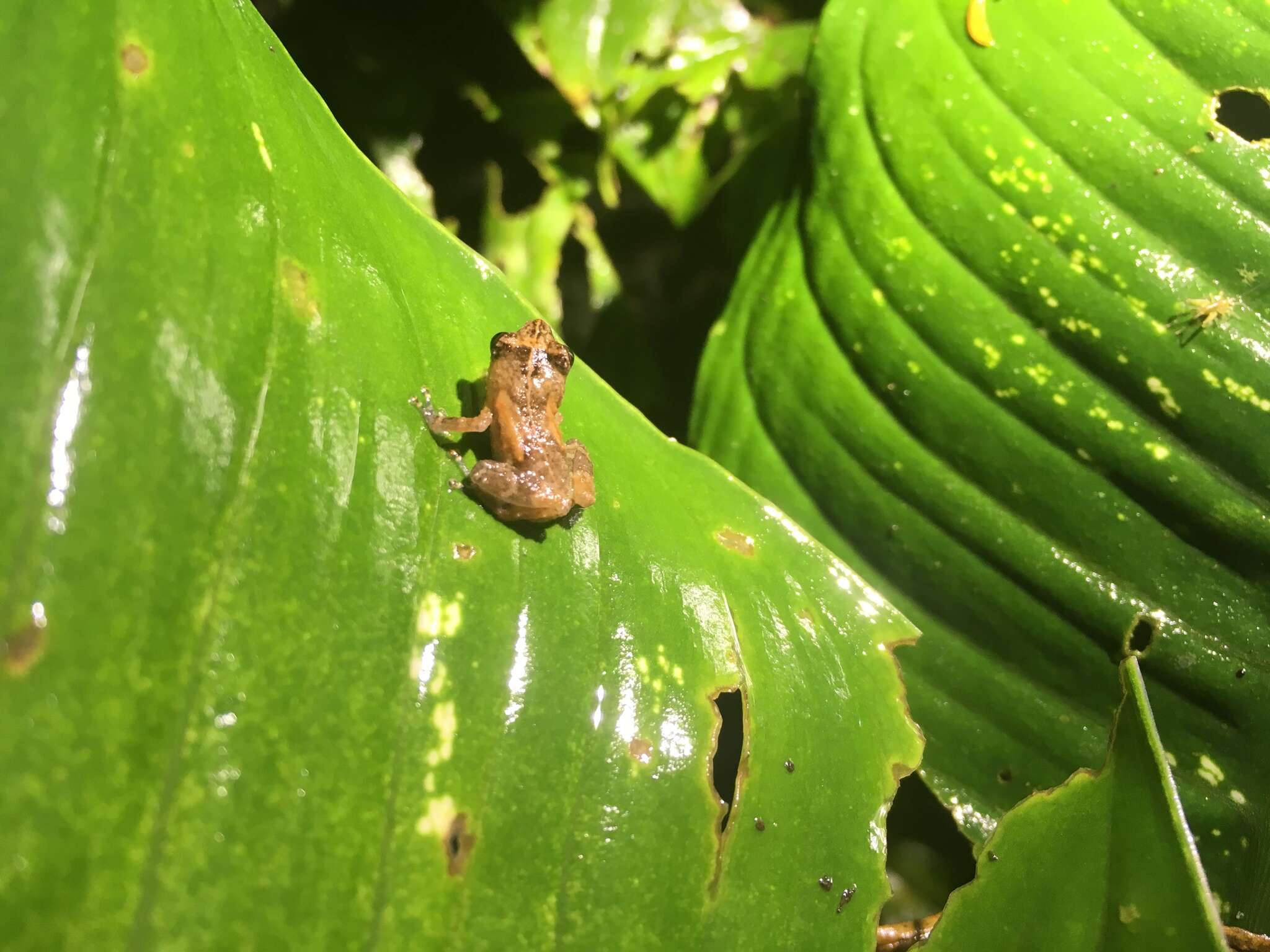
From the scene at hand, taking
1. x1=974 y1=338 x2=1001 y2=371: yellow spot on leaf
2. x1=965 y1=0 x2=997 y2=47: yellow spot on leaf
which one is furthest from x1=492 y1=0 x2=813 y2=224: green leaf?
x1=974 y1=338 x2=1001 y2=371: yellow spot on leaf

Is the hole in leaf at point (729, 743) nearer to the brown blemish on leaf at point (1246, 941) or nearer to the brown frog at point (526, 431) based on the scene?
the brown frog at point (526, 431)

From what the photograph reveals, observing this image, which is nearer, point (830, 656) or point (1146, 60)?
point (830, 656)

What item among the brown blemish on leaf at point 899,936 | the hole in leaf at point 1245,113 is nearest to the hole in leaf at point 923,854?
the brown blemish on leaf at point 899,936

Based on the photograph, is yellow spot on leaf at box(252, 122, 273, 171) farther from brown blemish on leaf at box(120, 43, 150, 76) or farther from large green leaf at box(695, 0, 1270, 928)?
large green leaf at box(695, 0, 1270, 928)

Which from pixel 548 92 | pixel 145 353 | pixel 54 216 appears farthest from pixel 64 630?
pixel 548 92

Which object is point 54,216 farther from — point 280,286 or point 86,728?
point 86,728
